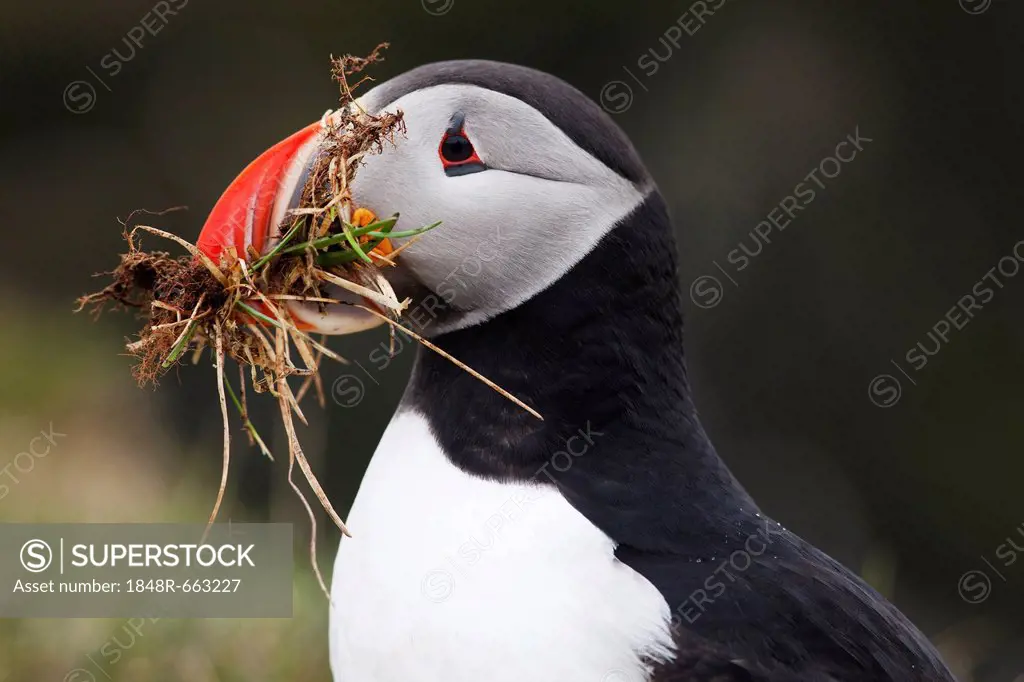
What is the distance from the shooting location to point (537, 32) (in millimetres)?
8406

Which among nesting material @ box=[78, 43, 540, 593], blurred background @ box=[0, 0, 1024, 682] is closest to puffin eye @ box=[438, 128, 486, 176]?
nesting material @ box=[78, 43, 540, 593]

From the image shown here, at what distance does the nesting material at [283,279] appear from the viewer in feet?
9.48

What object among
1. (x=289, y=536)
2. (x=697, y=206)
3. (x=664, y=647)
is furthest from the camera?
(x=697, y=206)

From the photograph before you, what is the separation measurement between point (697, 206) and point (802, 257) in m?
0.97

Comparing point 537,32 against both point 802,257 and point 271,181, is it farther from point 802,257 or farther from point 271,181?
point 271,181

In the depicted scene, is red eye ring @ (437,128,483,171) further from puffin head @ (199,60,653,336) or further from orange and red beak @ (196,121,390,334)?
orange and red beak @ (196,121,390,334)

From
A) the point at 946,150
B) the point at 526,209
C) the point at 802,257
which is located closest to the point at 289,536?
the point at 526,209

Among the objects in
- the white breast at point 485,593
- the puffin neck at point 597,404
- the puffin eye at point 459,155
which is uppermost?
the puffin eye at point 459,155

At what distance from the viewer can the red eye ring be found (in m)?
2.94

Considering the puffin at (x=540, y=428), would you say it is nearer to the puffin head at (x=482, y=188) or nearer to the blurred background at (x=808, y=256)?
the puffin head at (x=482, y=188)

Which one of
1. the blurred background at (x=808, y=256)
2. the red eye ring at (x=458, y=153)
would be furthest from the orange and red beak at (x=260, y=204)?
the blurred background at (x=808, y=256)

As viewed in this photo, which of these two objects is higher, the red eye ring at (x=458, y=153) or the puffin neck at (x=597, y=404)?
the red eye ring at (x=458, y=153)

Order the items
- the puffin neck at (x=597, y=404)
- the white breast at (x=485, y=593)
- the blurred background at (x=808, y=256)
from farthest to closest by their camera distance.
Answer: the blurred background at (x=808, y=256) → the puffin neck at (x=597, y=404) → the white breast at (x=485, y=593)

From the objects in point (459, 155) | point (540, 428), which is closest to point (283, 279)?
point (459, 155)
